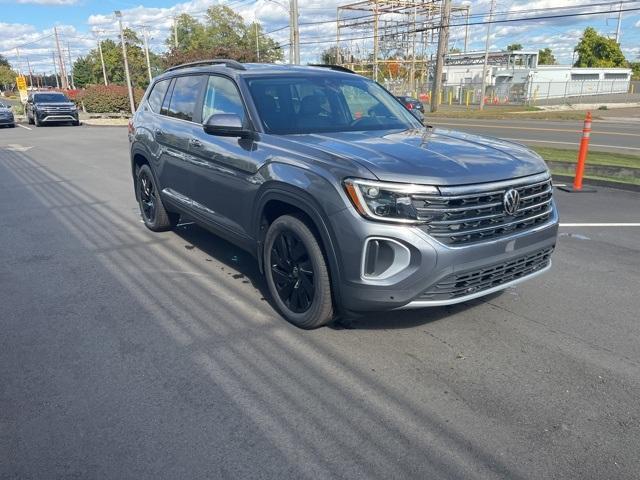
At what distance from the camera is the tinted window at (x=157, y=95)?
6152 millimetres

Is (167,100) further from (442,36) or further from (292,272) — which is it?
(442,36)

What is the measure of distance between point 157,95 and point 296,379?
436 cm

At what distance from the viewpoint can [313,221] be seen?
11.7ft

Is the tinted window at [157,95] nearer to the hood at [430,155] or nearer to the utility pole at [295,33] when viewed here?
the hood at [430,155]

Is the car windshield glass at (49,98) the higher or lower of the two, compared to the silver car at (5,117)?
higher

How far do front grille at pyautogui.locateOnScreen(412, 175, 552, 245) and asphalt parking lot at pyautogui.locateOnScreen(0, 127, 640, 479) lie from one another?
2.72 feet

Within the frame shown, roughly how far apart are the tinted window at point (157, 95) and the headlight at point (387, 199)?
3756 mm

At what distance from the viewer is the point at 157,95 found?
20.7 ft

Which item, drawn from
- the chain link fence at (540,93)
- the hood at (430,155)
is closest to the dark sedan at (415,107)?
the hood at (430,155)

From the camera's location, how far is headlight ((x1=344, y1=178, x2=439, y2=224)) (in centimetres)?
319

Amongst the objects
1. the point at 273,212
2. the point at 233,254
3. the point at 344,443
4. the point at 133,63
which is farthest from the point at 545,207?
the point at 133,63

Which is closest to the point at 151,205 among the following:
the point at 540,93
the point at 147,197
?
the point at 147,197

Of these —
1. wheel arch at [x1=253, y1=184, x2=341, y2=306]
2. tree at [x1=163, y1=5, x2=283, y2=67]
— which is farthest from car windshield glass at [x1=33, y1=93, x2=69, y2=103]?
Result: tree at [x1=163, y1=5, x2=283, y2=67]

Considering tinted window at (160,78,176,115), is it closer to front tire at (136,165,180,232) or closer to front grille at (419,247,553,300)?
front tire at (136,165,180,232)
